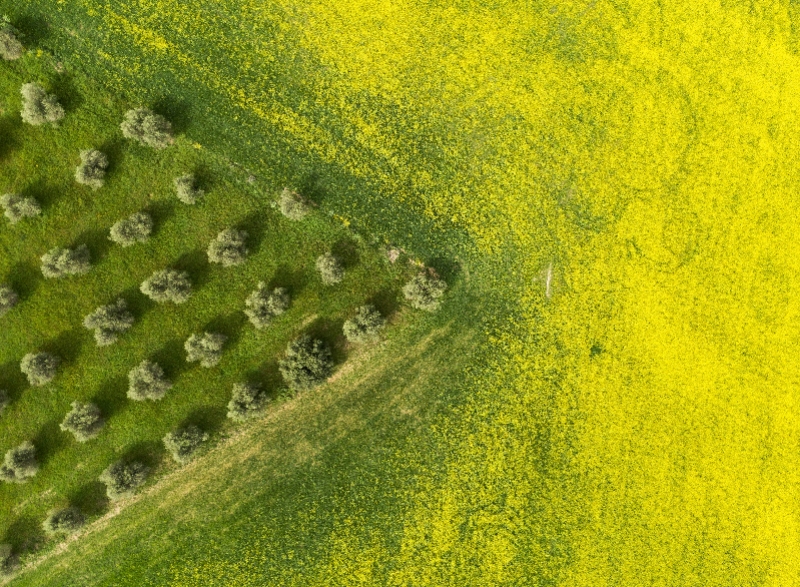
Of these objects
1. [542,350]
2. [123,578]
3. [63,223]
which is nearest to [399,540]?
[542,350]

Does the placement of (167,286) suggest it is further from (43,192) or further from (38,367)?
(43,192)

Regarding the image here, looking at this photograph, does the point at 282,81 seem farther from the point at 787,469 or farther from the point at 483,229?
the point at 787,469

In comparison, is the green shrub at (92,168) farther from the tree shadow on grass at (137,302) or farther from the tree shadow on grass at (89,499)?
the tree shadow on grass at (89,499)

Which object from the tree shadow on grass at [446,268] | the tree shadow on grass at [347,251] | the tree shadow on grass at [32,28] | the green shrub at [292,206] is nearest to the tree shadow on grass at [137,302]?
the green shrub at [292,206]

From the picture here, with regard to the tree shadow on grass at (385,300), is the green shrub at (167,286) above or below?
below

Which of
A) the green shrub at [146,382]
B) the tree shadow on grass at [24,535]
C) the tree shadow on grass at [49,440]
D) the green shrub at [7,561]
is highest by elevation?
the green shrub at [146,382]

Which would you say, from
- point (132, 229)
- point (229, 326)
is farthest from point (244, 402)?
point (132, 229)

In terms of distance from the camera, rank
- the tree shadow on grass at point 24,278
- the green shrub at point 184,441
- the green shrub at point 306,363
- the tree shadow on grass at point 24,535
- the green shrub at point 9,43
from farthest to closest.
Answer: the tree shadow on grass at point 24,535 < the tree shadow on grass at point 24,278 < the green shrub at point 9,43 < the green shrub at point 184,441 < the green shrub at point 306,363
